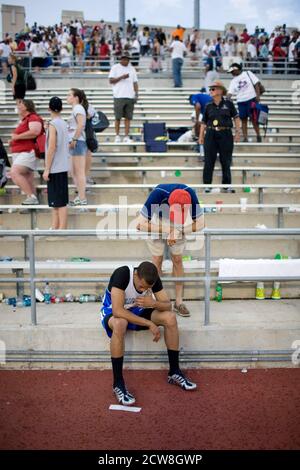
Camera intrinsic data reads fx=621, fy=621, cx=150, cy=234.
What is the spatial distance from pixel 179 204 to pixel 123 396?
1.90 meters

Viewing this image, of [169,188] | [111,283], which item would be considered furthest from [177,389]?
[169,188]

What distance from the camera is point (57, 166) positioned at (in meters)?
7.17

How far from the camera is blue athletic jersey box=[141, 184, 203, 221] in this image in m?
5.98

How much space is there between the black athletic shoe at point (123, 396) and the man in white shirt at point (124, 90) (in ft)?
20.5

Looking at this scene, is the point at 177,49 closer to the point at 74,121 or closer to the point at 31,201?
the point at 74,121

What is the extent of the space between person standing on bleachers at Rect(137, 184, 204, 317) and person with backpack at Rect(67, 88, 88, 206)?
208 centimetres

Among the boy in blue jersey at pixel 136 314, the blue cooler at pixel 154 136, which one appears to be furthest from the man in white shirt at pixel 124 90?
the boy in blue jersey at pixel 136 314

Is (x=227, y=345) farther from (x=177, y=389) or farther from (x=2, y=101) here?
(x=2, y=101)

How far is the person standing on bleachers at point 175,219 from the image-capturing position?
19.4 ft

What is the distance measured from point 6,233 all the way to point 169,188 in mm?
1599

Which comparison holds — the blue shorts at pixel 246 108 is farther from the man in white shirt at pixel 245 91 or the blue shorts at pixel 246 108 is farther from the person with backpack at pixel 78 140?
the person with backpack at pixel 78 140

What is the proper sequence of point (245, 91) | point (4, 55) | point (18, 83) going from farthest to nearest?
point (4, 55)
point (18, 83)
point (245, 91)

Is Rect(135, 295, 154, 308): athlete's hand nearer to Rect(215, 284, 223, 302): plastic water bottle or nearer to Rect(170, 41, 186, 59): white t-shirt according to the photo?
Rect(215, 284, 223, 302): plastic water bottle

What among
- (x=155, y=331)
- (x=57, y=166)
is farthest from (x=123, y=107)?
(x=155, y=331)
